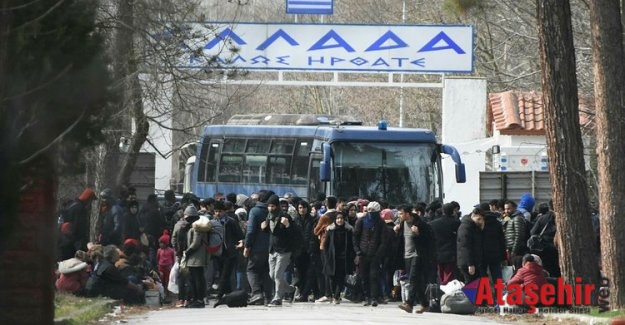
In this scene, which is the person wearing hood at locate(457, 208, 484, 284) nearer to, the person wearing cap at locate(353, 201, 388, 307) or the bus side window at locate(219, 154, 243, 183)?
the person wearing cap at locate(353, 201, 388, 307)

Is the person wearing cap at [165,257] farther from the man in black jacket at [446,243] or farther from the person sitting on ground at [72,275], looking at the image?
the man in black jacket at [446,243]

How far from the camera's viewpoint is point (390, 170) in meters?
32.4

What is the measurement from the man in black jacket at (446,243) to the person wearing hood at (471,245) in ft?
2.14

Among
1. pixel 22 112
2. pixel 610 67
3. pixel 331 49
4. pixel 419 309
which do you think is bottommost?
pixel 419 309

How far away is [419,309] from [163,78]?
6.38 m

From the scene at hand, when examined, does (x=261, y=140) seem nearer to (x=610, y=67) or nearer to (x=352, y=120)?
(x=352, y=120)

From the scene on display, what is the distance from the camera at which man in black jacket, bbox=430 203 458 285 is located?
24.4m

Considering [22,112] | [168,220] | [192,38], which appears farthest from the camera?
[168,220]

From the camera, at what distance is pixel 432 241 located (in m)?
23.0

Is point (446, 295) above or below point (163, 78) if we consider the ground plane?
below

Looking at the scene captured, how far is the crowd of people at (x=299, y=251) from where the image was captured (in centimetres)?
2331

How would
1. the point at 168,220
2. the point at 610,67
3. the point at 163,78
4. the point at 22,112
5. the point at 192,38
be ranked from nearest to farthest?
the point at 22,112, the point at 610,67, the point at 192,38, the point at 163,78, the point at 168,220

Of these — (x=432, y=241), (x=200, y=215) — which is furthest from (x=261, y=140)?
(x=432, y=241)

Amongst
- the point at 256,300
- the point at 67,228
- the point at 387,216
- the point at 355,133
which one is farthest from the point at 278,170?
the point at 256,300
